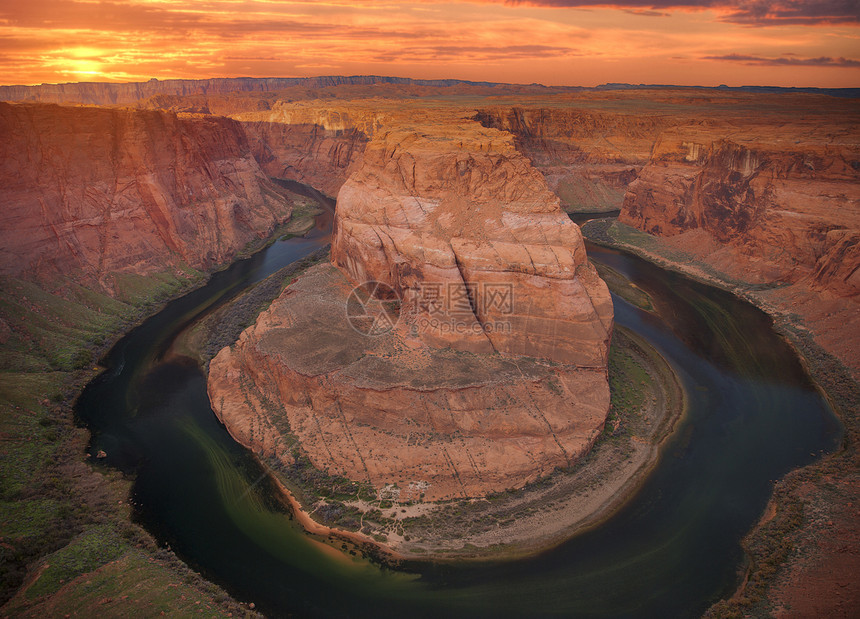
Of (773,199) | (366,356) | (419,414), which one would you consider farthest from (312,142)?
(419,414)

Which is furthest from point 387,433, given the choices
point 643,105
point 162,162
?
point 643,105

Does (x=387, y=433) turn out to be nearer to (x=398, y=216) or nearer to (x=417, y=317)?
(x=417, y=317)

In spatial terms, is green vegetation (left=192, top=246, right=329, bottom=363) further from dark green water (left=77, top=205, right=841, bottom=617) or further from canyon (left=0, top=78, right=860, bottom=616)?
canyon (left=0, top=78, right=860, bottom=616)

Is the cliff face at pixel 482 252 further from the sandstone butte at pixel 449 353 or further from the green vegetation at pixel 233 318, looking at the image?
the green vegetation at pixel 233 318

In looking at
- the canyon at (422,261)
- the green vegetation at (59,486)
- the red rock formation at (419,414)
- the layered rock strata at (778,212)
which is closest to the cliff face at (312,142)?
the canyon at (422,261)

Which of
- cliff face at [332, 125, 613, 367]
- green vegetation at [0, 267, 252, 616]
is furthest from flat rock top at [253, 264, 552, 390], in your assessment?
green vegetation at [0, 267, 252, 616]
